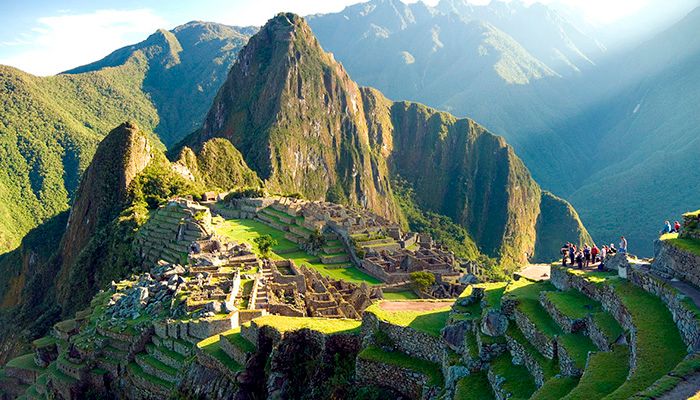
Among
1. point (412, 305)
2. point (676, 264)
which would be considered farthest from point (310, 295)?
point (676, 264)

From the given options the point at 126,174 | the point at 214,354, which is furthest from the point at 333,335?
the point at 126,174

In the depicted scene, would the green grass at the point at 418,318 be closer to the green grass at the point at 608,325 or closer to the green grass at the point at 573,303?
the green grass at the point at 573,303

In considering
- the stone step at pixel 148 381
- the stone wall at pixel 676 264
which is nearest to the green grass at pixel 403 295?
the stone step at pixel 148 381

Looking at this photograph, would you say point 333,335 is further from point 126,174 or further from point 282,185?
point 282,185

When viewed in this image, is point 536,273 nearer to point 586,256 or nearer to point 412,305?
point 586,256

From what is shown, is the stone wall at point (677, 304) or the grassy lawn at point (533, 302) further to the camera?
the grassy lawn at point (533, 302)

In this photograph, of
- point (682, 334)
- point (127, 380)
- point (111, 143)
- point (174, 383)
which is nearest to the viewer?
point (682, 334)

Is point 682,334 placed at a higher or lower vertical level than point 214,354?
higher
